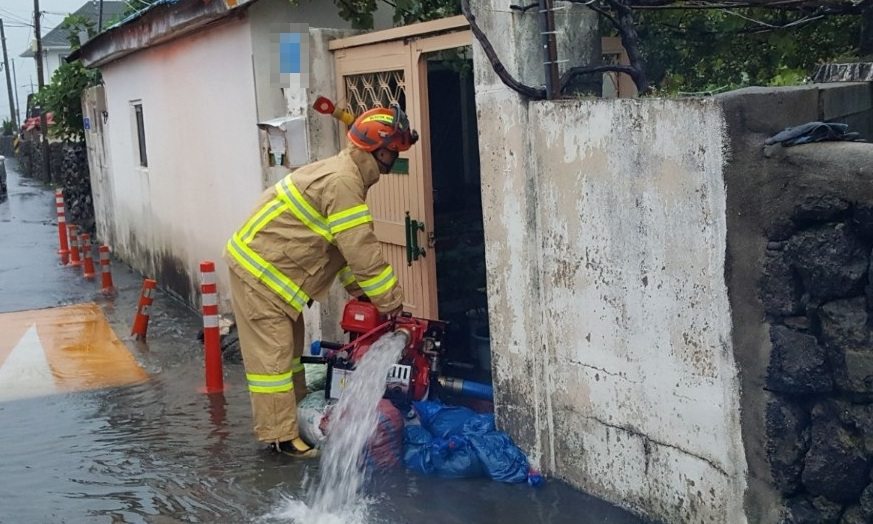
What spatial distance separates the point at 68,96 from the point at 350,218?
1371cm

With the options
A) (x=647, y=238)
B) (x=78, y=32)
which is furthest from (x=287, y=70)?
(x=78, y=32)

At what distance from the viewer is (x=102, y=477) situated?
19.5 ft

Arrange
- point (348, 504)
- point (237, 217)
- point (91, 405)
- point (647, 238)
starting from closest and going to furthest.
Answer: point (647, 238) → point (348, 504) → point (91, 405) → point (237, 217)

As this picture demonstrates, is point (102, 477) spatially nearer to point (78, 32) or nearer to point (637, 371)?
point (637, 371)

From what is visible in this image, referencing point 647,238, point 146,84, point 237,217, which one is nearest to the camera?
point 647,238

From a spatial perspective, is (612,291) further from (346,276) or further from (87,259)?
(87,259)

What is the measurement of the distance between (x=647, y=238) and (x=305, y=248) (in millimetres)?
2169

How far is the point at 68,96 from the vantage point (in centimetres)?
1777

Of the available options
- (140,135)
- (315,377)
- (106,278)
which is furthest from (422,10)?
(140,135)

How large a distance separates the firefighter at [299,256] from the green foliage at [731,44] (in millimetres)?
1762

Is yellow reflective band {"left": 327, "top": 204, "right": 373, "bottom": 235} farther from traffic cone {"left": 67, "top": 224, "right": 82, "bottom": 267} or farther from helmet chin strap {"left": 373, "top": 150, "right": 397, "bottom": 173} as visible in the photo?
traffic cone {"left": 67, "top": 224, "right": 82, "bottom": 267}

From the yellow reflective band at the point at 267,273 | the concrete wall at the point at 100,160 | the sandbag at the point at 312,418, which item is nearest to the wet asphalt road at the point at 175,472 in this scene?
the sandbag at the point at 312,418

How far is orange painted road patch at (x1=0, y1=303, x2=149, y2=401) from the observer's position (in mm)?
8055

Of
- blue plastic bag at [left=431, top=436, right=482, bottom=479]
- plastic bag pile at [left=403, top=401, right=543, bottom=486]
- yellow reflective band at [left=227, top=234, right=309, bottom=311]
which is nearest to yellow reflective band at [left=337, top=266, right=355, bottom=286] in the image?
yellow reflective band at [left=227, top=234, right=309, bottom=311]
